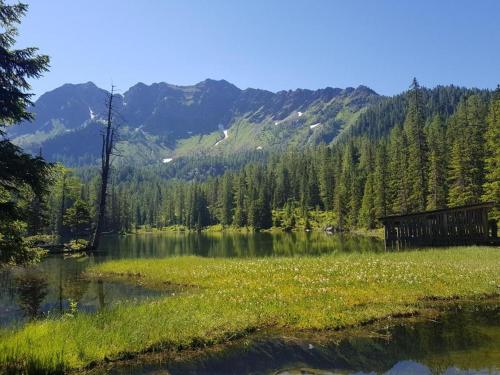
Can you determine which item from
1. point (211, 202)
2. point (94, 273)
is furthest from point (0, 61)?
point (211, 202)

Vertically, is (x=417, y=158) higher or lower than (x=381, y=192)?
higher

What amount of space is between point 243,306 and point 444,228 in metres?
39.0

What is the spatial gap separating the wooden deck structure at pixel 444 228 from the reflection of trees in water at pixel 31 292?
38.0 meters

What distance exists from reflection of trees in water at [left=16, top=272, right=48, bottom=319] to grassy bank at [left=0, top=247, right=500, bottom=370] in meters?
4.79

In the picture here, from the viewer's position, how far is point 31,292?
2414cm

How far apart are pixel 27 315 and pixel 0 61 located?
10.3 meters

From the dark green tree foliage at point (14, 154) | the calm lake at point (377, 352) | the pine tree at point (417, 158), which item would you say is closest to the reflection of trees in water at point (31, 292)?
the calm lake at point (377, 352)

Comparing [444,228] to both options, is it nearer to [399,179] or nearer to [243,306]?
[399,179]

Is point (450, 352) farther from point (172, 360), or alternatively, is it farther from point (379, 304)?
point (172, 360)

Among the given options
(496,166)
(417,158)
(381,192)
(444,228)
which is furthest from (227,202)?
(444,228)

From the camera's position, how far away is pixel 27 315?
18312 mm

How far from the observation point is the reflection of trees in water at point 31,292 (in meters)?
19.6

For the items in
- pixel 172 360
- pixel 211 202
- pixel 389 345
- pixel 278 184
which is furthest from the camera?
pixel 211 202

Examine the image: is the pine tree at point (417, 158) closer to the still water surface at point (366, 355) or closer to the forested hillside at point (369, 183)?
the forested hillside at point (369, 183)
